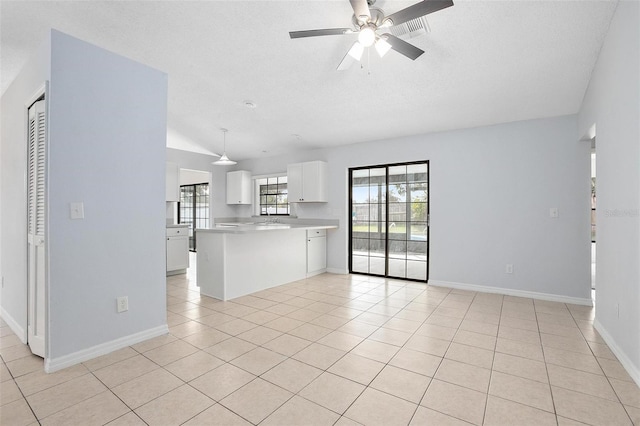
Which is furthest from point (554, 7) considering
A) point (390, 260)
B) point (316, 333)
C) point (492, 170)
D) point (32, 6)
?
point (32, 6)

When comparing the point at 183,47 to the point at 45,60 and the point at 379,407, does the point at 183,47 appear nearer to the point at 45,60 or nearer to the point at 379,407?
the point at 45,60

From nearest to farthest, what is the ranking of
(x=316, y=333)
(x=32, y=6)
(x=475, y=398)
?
(x=475, y=398), (x=32, y=6), (x=316, y=333)

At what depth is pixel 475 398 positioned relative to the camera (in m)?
1.88

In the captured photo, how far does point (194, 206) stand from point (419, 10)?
848 centimetres

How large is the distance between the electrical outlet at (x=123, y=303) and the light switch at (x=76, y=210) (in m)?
0.74

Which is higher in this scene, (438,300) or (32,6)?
(32,6)

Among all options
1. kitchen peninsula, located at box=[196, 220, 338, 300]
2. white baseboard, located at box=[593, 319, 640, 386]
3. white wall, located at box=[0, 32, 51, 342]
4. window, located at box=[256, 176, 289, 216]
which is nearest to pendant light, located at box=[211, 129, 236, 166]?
window, located at box=[256, 176, 289, 216]

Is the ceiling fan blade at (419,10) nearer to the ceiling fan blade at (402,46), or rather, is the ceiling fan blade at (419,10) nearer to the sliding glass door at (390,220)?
the ceiling fan blade at (402,46)

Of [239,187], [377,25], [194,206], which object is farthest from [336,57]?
[194,206]

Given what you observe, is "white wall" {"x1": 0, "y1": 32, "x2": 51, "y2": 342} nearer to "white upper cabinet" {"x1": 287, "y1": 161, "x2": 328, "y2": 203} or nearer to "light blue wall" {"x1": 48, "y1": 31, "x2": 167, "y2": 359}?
"light blue wall" {"x1": 48, "y1": 31, "x2": 167, "y2": 359}

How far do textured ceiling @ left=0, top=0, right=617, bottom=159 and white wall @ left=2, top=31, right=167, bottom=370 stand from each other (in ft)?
1.78

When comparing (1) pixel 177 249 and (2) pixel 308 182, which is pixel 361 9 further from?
(1) pixel 177 249

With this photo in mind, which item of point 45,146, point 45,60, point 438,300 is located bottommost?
point 438,300

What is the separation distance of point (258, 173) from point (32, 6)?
4.69 meters
